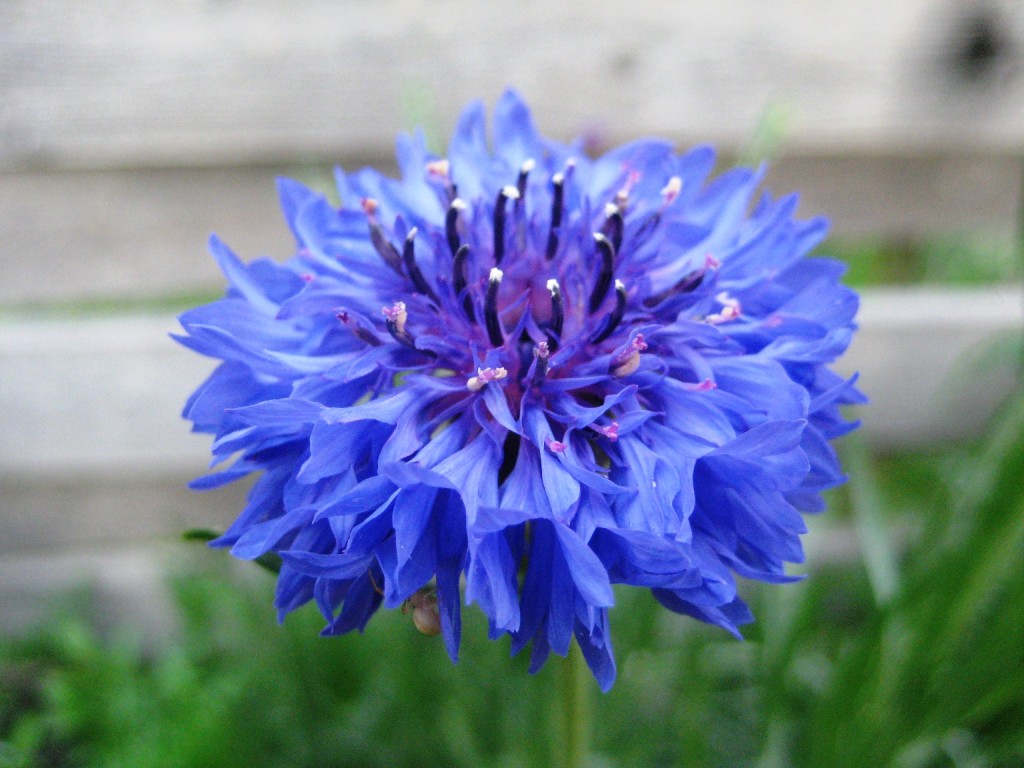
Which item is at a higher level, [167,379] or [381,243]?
[381,243]

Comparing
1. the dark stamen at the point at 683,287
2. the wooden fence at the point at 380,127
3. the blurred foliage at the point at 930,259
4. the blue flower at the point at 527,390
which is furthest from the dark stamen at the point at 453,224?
the blurred foliage at the point at 930,259

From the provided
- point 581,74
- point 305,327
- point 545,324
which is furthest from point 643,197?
point 581,74

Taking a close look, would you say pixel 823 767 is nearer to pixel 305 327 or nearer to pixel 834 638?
pixel 834 638

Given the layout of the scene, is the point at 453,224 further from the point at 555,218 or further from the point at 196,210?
the point at 196,210

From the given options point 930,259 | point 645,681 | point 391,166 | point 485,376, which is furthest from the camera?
point 930,259

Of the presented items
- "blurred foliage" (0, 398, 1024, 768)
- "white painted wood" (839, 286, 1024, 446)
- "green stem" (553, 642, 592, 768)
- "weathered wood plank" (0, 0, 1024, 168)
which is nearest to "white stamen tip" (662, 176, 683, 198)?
"green stem" (553, 642, 592, 768)

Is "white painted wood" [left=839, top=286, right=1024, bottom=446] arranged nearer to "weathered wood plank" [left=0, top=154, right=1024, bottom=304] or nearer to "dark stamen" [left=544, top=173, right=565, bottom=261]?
"weathered wood plank" [left=0, top=154, right=1024, bottom=304]

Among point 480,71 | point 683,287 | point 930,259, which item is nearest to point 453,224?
point 683,287
